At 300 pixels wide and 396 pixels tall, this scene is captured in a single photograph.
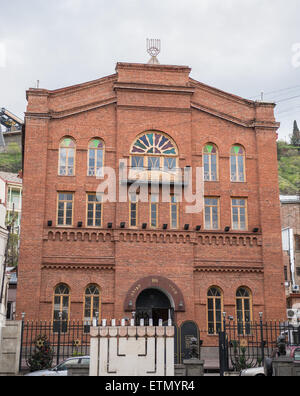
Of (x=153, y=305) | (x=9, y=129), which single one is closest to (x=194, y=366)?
(x=153, y=305)

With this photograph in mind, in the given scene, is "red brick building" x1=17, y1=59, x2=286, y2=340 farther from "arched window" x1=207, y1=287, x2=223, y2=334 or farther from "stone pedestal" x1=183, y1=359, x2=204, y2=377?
"stone pedestal" x1=183, y1=359, x2=204, y2=377

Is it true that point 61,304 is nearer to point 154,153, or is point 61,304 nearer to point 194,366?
point 154,153

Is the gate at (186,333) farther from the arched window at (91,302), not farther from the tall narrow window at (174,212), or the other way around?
the tall narrow window at (174,212)

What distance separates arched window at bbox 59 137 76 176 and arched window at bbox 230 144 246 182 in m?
9.17

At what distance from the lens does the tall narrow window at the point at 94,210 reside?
2844 centimetres

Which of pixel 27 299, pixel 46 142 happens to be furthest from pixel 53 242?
pixel 46 142

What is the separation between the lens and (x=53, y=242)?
27.7m

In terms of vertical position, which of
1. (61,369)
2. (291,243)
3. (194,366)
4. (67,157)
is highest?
(67,157)

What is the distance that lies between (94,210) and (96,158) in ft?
9.87

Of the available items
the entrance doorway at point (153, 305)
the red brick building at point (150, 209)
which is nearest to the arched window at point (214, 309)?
the red brick building at point (150, 209)

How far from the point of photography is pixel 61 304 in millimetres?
27094

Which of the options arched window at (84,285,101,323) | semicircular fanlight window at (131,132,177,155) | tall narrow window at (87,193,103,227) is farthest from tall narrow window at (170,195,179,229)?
arched window at (84,285,101,323)

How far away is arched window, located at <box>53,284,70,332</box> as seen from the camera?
26.7m

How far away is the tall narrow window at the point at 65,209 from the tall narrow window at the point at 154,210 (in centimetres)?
436
